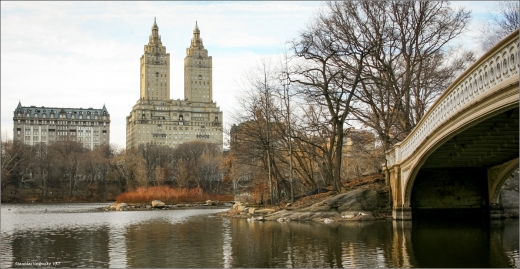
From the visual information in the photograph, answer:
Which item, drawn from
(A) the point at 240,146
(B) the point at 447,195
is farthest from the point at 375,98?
(A) the point at 240,146

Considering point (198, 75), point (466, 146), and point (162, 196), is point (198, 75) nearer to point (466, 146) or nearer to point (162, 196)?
point (162, 196)

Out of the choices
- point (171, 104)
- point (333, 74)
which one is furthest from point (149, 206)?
point (171, 104)

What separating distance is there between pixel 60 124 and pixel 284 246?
14480 cm

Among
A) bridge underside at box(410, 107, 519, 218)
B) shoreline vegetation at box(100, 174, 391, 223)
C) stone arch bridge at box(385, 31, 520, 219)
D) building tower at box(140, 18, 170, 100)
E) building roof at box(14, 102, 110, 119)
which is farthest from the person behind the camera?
building tower at box(140, 18, 170, 100)

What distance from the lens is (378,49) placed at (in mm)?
26828

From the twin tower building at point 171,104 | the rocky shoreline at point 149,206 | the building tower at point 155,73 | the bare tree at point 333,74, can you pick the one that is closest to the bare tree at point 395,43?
the bare tree at point 333,74

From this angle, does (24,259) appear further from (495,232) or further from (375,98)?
(375,98)

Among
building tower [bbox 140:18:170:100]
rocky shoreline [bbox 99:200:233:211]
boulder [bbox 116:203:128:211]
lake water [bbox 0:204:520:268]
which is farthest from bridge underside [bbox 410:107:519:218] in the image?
building tower [bbox 140:18:170:100]

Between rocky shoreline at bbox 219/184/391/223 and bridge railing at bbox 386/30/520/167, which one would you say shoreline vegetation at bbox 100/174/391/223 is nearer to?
rocky shoreline at bbox 219/184/391/223

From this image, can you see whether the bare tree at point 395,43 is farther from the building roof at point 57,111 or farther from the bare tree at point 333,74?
the building roof at point 57,111

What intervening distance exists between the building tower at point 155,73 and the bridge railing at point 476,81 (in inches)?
5707

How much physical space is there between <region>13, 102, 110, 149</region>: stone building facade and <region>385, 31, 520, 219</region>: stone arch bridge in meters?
128

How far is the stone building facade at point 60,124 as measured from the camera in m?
146

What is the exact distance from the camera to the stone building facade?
145875 mm
